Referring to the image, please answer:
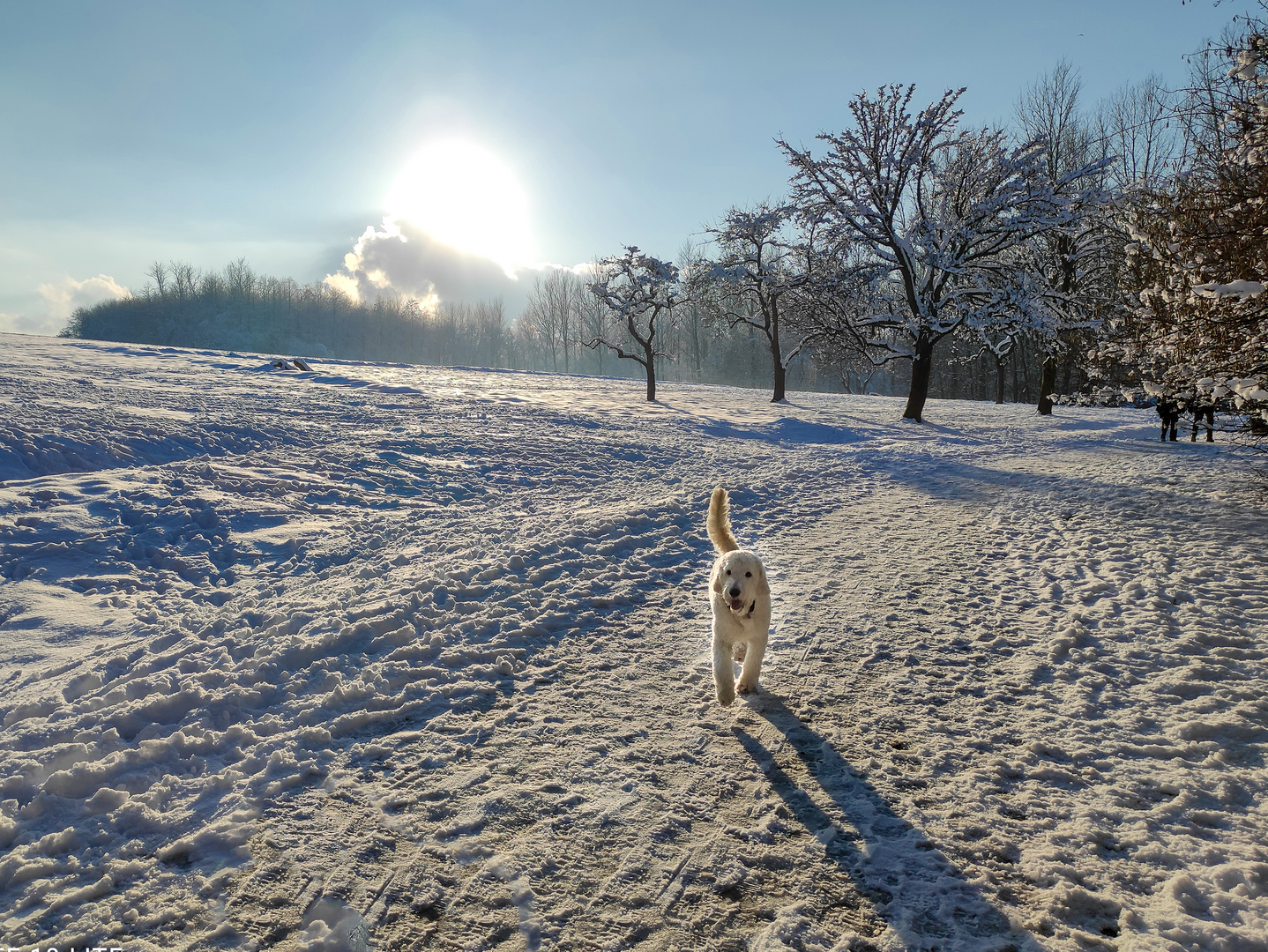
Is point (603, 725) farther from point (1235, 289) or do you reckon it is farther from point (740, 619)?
point (1235, 289)

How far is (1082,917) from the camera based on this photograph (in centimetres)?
229

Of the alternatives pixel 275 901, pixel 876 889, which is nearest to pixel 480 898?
pixel 275 901

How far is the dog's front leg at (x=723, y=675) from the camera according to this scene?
3846 mm

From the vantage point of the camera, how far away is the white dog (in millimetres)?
3836

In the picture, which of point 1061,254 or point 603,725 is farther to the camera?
point 1061,254

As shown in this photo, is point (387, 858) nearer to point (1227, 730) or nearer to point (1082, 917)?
point (1082, 917)

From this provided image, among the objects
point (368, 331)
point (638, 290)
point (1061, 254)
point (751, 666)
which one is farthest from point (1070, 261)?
point (368, 331)

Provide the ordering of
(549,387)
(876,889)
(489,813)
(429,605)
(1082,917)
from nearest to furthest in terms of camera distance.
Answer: (1082,917) → (876,889) → (489,813) → (429,605) → (549,387)

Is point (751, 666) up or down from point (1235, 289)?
down

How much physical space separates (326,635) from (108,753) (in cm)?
143

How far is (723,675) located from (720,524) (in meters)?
1.37

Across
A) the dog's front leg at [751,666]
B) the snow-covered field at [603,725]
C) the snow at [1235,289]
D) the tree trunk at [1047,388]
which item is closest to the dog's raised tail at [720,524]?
the snow-covered field at [603,725]

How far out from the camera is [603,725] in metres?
3.63

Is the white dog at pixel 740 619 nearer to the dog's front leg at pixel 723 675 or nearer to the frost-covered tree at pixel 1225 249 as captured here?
the dog's front leg at pixel 723 675
